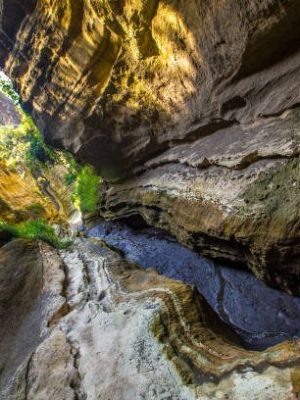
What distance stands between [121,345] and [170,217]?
10.6 feet

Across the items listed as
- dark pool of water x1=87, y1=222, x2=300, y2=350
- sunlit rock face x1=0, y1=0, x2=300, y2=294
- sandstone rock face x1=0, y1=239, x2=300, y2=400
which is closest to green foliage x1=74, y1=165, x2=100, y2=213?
sunlit rock face x1=0, y1=0, x2=300, y2=294

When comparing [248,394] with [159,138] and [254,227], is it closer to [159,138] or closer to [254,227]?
[254,227]

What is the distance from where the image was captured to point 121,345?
348cm

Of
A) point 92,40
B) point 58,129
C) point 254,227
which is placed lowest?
point 254,227

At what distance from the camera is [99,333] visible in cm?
390

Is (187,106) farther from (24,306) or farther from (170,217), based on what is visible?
(24,306)

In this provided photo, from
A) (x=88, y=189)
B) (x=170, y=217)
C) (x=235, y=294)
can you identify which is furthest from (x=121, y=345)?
(x=88, y=189)

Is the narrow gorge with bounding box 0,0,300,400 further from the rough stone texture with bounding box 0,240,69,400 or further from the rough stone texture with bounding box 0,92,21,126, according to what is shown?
the rough stone texture with bounding box 0,92,21,126

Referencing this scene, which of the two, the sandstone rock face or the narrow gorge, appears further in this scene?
the narrow gorge

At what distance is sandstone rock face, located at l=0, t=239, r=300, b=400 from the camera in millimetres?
2561

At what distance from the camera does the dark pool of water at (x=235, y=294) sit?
4.27 m

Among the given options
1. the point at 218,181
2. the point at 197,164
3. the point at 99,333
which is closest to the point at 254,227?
the point at 218,181

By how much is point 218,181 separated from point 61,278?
3.40 m

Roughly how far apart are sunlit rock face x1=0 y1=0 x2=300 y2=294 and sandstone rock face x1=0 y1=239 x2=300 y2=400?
1237 millimetres
